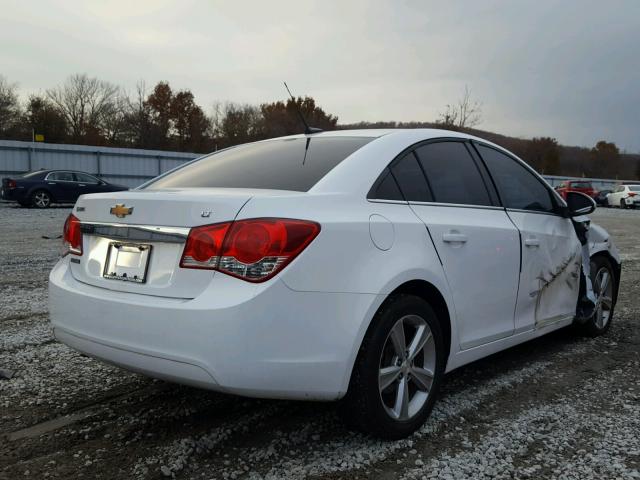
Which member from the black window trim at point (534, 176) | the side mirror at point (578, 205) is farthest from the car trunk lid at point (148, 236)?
the side mirror at point (578, 205)

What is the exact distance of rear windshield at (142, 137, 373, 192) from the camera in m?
2.87

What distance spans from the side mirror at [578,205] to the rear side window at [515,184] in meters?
0.22

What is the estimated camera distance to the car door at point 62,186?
803 inches

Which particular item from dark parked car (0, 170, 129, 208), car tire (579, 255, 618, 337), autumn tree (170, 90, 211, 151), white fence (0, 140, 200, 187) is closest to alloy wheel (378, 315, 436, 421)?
car tire (579, 255, 618, 337)

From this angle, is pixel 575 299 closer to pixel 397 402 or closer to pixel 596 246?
pixel 596 246

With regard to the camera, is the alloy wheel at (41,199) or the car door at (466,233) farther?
the alloy wheel at (41,199)

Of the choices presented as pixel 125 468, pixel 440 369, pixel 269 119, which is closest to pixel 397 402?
pixel 440 369

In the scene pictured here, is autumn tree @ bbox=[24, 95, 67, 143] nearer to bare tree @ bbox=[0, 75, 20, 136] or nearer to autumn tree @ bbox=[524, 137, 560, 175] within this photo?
bare tree @ bbox=[0, 75, 20, 136]

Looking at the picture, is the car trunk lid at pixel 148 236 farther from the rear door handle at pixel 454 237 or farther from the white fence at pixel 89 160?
the white fence at pixel 89 160

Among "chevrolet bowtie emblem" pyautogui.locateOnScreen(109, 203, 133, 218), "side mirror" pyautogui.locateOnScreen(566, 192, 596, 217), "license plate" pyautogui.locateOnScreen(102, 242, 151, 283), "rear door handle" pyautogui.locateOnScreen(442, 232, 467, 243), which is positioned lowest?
"license plate" pyautogui.locateOnScreen(102, 242, 151, 283)

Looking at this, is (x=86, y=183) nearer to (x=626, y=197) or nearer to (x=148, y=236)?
(x=148, y=236)

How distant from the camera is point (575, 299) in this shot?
4.40 metres

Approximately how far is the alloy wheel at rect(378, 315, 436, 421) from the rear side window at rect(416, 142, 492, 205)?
76 cm

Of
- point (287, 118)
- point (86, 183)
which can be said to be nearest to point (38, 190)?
point (86, 183)
